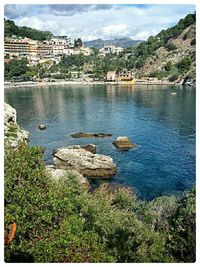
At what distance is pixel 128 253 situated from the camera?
6.22 meters

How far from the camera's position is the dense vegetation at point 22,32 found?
8012 centimetres

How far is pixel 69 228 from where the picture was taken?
5680 mm

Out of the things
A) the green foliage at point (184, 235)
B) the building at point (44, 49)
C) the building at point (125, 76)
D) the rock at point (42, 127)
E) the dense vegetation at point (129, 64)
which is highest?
the building at point (44, 49)

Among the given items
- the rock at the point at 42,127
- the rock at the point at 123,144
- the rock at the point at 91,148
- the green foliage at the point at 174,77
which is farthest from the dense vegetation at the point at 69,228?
the green foliage at the point at 174,77

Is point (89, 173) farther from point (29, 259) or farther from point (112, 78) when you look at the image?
point (112, 78)

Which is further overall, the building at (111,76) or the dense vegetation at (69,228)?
the building at (111,76)

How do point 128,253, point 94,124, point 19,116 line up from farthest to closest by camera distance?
point 19,116 → point 94,124 → point 128,253

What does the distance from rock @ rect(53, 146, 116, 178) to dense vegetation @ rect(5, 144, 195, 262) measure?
8085 mm

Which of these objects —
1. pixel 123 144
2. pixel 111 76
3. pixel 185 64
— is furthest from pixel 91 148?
pixel 111 76

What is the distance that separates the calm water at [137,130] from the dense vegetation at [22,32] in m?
41.9

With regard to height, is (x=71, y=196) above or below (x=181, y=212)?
above

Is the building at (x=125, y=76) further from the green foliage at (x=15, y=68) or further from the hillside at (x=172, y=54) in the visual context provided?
the green foliage at (x=15, y=68)

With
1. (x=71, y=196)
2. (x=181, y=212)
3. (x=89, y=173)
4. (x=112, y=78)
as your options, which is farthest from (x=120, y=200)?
(x=112, y=78)

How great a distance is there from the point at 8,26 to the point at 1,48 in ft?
271
